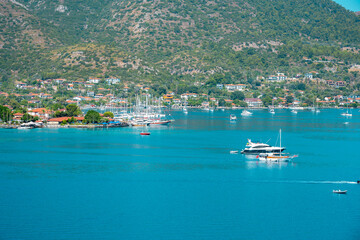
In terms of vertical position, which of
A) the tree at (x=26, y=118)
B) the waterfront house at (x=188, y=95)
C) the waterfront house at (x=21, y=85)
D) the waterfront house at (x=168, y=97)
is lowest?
the tree at (x=26, y=118)

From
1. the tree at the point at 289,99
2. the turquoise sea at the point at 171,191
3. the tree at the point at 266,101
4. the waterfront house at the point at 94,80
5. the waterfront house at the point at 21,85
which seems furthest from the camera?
the tree at the point at 289,99

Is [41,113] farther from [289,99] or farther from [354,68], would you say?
[354,68]

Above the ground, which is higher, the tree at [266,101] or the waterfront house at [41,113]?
the tree at [266,101]

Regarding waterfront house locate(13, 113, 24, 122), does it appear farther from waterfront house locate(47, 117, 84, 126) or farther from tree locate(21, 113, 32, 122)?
waterfront house locate(47, 117, 84, 126)

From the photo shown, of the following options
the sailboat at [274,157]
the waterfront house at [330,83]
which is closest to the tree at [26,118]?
the sailboat at [274,157]

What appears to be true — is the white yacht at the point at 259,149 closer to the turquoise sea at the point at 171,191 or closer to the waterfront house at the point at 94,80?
the turquoise sea at the point at 171,191

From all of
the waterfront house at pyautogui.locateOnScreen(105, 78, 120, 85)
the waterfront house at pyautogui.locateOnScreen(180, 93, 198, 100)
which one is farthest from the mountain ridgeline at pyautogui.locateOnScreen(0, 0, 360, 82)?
the waterfront house at pyautogui.locateOnScreen(180, 93, 198, 100)

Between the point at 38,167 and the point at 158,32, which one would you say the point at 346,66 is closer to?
the point at 158,32

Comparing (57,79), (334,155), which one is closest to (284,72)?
(57,79)

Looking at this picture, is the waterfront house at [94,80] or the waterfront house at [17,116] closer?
the waterfront house at [17,116]
